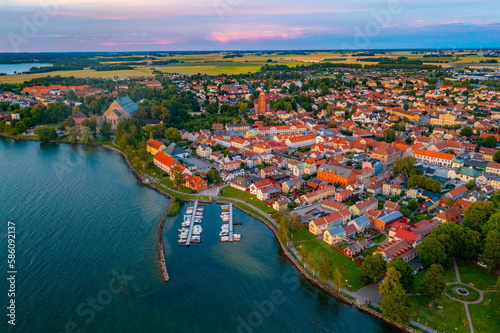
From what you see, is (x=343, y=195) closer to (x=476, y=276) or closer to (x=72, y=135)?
(x=476, y=276)

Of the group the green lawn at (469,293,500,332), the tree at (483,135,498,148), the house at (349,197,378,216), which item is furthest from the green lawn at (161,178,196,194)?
the tree at (483,135,498,148)

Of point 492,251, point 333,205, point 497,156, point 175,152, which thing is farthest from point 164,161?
point 497,156

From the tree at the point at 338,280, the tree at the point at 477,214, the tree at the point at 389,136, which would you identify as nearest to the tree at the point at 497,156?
the tree at the point at 389,136

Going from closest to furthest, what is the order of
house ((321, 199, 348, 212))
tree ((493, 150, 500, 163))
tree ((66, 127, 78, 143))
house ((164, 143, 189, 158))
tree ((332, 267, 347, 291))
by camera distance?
tree ((332, 267, 347, 291))
house ((321, 199, 348, 212))
tree ((493, 150, 500, 163))
house ((164, 143, 189, 158))
tree ((66, 127, 78, 143))

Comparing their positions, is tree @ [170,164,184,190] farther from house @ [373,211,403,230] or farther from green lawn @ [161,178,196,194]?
house @ [373,211,403,230]

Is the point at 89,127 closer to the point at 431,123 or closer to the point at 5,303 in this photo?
the point at 5,303

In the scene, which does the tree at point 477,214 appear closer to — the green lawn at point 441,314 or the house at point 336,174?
the green lawn at point 441,314
